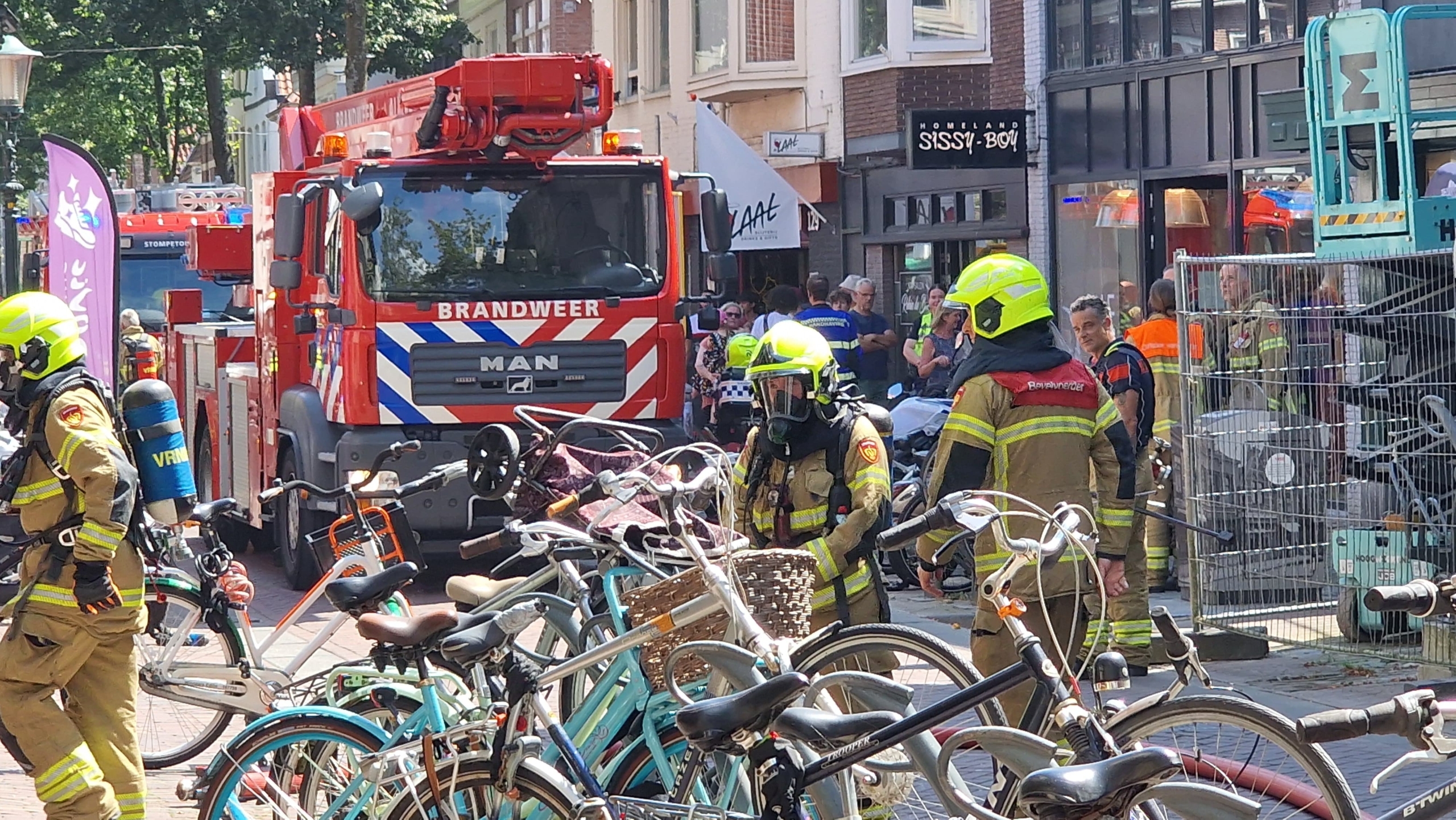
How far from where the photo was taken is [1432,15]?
9273mm

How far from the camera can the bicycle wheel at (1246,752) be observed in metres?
4.25

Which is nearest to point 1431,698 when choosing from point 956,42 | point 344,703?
point 344,703

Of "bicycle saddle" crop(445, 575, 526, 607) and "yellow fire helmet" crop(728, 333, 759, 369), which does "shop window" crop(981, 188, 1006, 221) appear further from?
"bicycle saddle" crop(445, 575, 526, 607)

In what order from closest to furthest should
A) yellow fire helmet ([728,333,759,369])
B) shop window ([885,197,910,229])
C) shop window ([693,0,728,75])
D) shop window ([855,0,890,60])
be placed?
yellow fire helmet ([728,333,759,369]) → shop window ([855,0,890,60]) → shop window ([885,197,910,229]) → shop window ([693,0,728,75])

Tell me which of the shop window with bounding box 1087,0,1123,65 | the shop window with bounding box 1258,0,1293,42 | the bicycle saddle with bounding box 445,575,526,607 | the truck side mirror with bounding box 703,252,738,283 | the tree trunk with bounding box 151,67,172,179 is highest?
the tree trunk with bounding box 151,67,172,179

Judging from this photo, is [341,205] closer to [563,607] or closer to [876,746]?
[563,607]

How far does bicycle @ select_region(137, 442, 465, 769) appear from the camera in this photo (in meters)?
7.23

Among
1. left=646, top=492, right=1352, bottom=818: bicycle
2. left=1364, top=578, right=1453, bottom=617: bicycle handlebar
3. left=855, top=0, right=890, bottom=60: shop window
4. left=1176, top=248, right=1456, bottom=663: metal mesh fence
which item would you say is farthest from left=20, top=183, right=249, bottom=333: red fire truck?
left=1364, top=578, right=1453, bottom=617: bicycle handlebar

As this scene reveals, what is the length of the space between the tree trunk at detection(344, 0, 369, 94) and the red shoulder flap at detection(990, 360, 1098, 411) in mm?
20162

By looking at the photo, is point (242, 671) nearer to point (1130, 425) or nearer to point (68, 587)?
point (68, 587)

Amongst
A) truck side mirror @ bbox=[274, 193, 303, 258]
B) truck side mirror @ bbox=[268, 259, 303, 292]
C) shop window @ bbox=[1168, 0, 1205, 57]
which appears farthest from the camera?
shop window @ bbox=[1168, 0, 1205, 57]

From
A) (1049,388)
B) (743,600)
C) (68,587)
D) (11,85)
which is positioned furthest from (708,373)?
(743,600)

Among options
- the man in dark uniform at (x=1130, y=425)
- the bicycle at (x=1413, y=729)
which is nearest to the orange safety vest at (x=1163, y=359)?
the man in dark uniform at (x=1130, y=425)

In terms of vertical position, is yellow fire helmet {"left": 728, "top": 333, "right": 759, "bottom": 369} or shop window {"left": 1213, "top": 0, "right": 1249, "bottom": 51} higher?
shop window {"left": 1213, "top": 0, "right": 1249, "bottom": 51}
